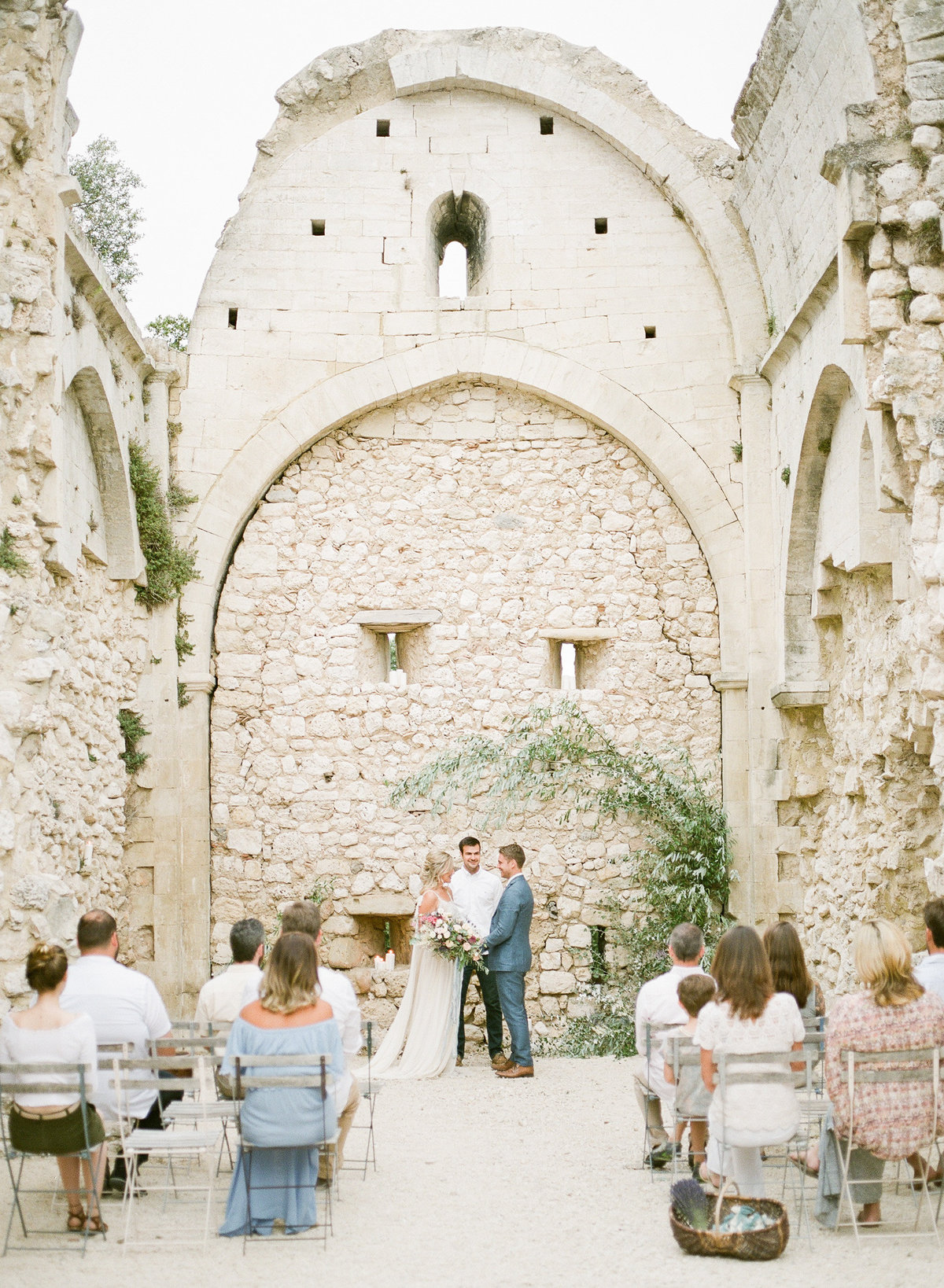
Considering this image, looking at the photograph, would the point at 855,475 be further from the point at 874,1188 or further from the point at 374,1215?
the point at 374,1215

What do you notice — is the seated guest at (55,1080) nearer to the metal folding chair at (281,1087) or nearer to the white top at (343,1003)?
the metal folding chair at (281,1087)

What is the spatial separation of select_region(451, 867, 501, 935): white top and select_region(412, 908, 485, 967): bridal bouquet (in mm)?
260

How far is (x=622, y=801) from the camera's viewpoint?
10.9 meters

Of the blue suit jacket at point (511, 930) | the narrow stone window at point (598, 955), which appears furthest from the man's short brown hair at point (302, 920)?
the narrow stone window at point (598, 955)

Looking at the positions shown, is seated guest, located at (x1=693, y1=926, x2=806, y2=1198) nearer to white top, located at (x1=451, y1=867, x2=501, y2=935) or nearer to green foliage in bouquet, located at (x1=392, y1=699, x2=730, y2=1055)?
white top, located at (x1=451, y1=867, x2=501, y2=935)

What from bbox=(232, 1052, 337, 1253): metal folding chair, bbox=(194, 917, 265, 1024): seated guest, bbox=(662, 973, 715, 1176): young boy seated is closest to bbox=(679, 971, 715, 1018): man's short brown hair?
bbox=(662, 973, 715, 1176): young boy seated

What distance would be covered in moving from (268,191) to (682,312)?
3559 millimetres

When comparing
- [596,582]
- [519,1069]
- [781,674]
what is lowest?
[519,1069]

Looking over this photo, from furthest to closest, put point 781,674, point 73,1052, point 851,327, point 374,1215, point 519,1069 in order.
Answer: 1. point 781,674
2. point 519,1069
3. point 851,327
4. point 374,1215
5. point 73,1052

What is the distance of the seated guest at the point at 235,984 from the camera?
20.7 feet

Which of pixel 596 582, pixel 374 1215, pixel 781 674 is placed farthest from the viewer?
pixel 596 582

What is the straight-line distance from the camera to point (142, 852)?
10.7m

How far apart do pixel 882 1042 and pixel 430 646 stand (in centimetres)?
657

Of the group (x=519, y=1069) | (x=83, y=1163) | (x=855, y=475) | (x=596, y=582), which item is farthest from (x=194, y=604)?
(x=83, y=1163)
